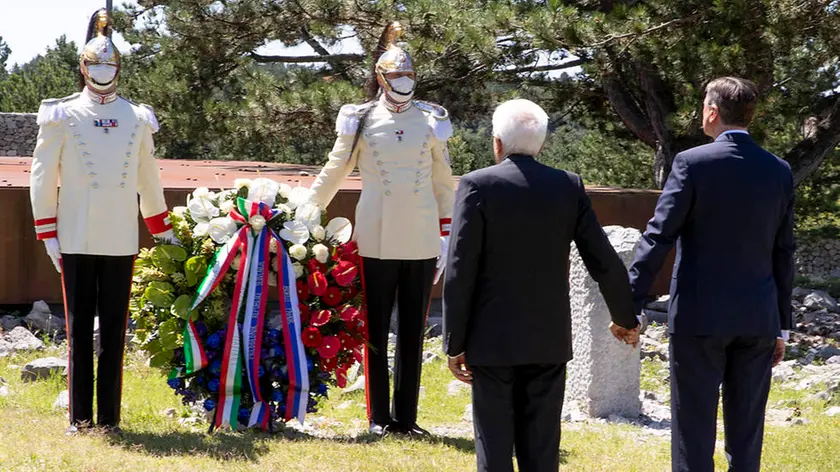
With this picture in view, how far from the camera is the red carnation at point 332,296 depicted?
533cm

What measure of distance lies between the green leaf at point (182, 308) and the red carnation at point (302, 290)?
0.53m

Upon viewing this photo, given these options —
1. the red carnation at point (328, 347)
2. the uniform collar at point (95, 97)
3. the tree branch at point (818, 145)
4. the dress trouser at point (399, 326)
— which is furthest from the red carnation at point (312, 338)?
the tree branch at point (818, 145)

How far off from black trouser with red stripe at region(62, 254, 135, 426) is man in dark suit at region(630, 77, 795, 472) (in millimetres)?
2458

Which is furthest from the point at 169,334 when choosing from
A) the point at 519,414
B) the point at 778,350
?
the point at 778,350

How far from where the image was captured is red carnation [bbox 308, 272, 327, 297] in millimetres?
5258

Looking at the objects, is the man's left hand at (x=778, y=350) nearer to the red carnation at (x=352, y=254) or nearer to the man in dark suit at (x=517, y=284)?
the man in dark suit at (x=517, y=284)

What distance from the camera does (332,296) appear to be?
17.5 feet

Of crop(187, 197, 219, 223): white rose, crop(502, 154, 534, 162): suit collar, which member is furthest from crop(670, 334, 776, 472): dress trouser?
crop(187, 197, 219, 223): white rose

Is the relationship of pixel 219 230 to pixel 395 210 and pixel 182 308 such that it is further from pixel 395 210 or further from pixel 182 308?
pixel 395 210

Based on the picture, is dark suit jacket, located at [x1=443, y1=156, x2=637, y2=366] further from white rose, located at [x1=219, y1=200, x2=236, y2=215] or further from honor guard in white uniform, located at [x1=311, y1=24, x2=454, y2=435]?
white rose, located at [x1=219, y1=200, x2=236, y2=215]

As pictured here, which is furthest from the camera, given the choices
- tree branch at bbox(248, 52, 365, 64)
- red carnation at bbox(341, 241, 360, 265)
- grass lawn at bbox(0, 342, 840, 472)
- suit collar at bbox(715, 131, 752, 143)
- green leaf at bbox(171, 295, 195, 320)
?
tree branch at bbox(248, 52, 365, 64)

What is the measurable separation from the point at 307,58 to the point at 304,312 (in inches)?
402

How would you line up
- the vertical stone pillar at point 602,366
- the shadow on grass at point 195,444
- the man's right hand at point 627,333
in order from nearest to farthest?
1. the man's right hand at point 627,333
2. the shadow on grass at point 195,444
3. the vertical stone pillar at point 602,366

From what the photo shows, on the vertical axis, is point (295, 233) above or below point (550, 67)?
below
